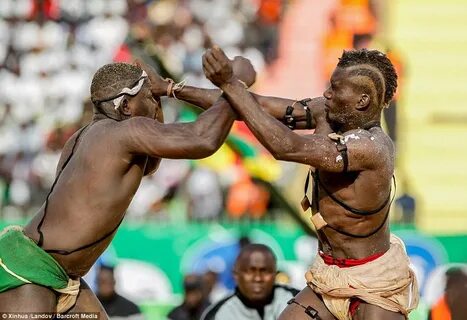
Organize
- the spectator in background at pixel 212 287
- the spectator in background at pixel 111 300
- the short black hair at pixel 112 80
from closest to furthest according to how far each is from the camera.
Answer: the short black hair at pixel 112 80, the spectator in background at pixel 111 300, the spectator in background at pixel 212 287

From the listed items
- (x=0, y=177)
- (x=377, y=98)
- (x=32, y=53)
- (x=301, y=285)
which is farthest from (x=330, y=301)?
(x=32, y=53)

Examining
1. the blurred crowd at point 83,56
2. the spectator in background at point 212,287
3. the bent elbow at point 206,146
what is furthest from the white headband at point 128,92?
the blurred crowd at point 83,56

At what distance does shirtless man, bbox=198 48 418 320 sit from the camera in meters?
6.65

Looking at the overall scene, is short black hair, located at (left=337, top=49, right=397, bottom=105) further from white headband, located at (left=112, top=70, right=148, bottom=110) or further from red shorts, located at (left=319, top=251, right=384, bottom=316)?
white headband, located at (left=112, top=70, right=148, bottom=110)

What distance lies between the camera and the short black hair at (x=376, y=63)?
6.89 m

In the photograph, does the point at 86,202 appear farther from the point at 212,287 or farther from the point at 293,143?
the point at 212,287

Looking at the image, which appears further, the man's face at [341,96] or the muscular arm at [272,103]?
the muscular arm at [272,103]

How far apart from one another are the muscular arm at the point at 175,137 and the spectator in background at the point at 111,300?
13.6 feet

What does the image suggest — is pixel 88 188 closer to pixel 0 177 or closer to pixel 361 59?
pixel 361 59

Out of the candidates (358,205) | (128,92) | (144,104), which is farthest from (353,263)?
(128,92)

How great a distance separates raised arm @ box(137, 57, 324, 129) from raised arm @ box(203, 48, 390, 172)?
593 mm

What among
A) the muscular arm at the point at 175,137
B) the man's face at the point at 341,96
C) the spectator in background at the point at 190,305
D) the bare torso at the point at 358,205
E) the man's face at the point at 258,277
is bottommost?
the spectator in background at the point at 190,305

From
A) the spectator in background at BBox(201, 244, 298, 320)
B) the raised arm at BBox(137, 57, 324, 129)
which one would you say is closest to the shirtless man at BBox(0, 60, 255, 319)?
the raised arm at BBox(137, 57, 324, 129)

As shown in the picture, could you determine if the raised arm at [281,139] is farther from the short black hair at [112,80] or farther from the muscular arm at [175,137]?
the short black hair at [112,80]
